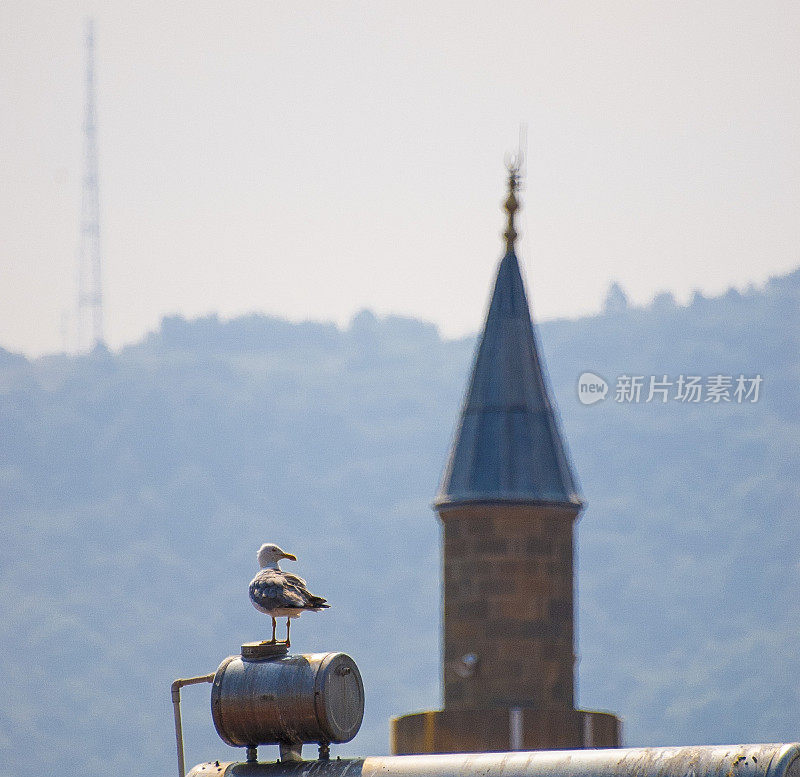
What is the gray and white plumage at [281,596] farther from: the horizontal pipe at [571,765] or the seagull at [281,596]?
the horizontal pipe at [571,765]

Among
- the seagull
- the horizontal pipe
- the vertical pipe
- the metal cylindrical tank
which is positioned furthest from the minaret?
the horizontal pipe

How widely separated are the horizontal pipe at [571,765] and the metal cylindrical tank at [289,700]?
0.25m

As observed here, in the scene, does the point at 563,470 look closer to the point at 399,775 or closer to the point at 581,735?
the point at 581,735

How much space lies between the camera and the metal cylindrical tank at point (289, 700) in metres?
15.3

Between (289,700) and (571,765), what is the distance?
8.19 feet

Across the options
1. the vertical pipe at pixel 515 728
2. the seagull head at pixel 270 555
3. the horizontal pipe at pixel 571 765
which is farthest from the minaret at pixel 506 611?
the horizontal pipe at pixel 571 765

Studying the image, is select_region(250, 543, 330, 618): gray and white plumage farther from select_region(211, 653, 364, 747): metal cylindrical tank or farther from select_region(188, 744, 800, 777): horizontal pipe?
select_region(188, 744, 800, 777): horizontal pipe

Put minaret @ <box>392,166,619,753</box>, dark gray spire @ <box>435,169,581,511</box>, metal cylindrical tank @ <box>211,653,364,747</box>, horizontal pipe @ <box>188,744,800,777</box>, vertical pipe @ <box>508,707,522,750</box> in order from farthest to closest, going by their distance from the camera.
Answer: dark gray spire @ <box>435,169,581,511</box>, minaret @ <box>392,166,619,753</box>, vertical pipe @ <box>508,707,522,750</box>, metal cylindrical tank @ <box>211,653,364,747</box>, horizontal pipe @ <box>188,744,800,777</box>

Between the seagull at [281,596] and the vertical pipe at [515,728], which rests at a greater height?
the seagull at [281,596]

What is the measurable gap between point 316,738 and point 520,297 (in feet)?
67.0

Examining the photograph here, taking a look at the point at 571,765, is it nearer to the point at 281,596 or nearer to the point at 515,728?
the point at 281,596

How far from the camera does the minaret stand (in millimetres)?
31984

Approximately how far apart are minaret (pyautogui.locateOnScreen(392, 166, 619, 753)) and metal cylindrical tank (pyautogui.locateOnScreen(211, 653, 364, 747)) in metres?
16.5

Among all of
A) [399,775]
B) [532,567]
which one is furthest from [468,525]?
[399,775]
